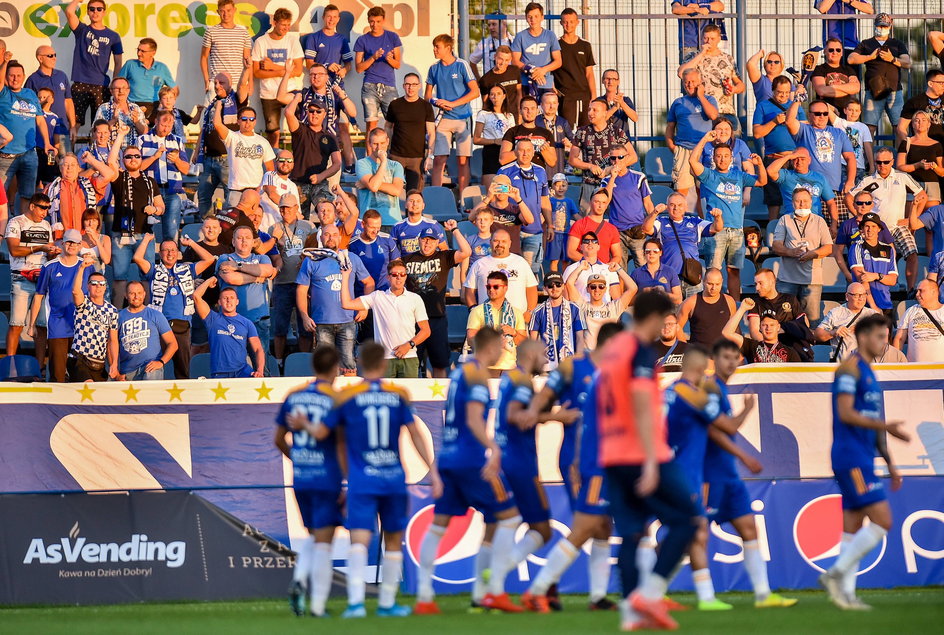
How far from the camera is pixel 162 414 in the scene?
1463 centimetres

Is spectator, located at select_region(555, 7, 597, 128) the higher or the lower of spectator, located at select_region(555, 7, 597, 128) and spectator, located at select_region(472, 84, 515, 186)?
the higher

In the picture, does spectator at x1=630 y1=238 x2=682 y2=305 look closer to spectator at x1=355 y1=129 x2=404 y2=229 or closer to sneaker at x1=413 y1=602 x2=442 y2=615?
spectator at x1=355 y1=129 x2=404 y2=229

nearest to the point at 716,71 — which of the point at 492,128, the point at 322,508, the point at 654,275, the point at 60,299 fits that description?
the point at 492,128

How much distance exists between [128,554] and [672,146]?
34.6 feet

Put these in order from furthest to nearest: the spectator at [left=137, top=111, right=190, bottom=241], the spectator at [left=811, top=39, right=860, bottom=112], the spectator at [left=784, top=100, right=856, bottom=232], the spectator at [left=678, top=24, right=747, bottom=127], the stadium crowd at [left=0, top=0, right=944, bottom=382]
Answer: the spectator at [left=811, top=39, right=860, bottom=112] < the spectator at [left=678, top=24, right=747, bottom=127] < the spectator at [left=784, top=100, right=856, bottom=232] < the spectator at [left=137, top=111, right=190, bottom=241] < the stadium crowd at [left=0, top=0, right=944, bottom=382]

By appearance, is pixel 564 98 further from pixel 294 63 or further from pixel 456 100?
pixel 294 63

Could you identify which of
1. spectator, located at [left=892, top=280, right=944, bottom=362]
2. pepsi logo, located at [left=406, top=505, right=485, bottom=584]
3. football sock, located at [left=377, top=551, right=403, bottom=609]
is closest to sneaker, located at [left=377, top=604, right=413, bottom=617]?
football sock, located at [left=377, top=551, right=403, bottom=609]

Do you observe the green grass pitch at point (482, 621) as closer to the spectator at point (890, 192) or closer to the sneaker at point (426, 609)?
the sneaker at point (426, 609)

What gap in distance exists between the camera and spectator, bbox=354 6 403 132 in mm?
20703

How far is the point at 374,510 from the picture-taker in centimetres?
1075

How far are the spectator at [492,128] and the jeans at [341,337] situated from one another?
13.1 feet

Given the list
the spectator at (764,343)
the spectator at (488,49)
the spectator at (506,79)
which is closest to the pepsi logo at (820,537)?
the spectator at (764,343)

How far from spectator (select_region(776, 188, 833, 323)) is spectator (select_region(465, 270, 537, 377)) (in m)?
4.40

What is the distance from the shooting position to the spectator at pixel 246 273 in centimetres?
1691
